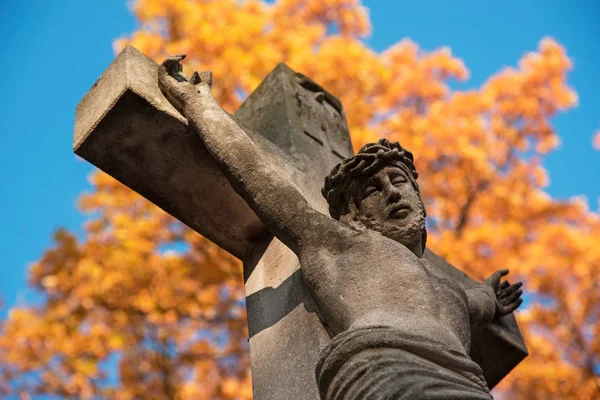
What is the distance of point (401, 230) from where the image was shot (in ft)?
9.78

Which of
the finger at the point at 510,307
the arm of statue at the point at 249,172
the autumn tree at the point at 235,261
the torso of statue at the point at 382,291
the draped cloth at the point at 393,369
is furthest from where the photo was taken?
the autumn tree at the point at 235,261

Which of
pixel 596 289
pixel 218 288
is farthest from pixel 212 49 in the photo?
pixel 596 289

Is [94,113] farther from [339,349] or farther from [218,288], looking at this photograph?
[218,288]

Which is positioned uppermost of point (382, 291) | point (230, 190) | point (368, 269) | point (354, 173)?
point (230, 190)

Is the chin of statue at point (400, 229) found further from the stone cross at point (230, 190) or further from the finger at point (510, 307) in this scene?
the finger at point (510, 307)

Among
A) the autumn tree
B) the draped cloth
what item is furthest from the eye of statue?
the autumn tree

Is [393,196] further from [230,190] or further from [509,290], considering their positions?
[509,290]

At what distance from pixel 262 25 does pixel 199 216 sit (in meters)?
7.96

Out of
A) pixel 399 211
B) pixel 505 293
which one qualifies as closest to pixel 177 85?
pixel 399 211

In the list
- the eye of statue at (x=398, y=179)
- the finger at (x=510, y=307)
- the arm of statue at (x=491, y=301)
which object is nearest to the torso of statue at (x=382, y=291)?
the eye of statue at (x=398, y=179)

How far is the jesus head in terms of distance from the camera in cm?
301

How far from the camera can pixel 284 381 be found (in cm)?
284

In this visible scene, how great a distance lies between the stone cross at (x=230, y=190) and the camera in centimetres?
295

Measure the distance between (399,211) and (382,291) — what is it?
0.53 metres
